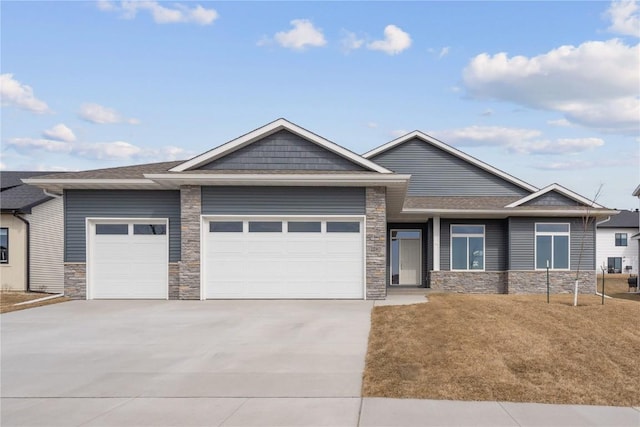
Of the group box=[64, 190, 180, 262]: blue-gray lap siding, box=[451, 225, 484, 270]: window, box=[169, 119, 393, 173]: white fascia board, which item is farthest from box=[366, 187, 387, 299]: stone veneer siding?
box=[451, 225, 484, 270]: window

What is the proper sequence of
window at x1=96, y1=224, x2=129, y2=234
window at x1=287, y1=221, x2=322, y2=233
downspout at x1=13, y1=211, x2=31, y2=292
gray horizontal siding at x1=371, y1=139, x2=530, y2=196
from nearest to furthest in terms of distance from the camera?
window at x1=287, y1=221, x2=322, y2=233, window at x1=96, y1=224, x2=129, y2=234, downspout at x1=13, y1=211, x2=31, y2=292, gray horizontal siding at x1=371, y1=139, x2=530, y2=196

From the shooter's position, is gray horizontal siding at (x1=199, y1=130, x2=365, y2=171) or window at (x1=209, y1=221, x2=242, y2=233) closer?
window at (x1=209, y1=221, x2=242, y2=233)

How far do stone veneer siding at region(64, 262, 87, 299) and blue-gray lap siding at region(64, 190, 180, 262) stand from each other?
7.8 inches

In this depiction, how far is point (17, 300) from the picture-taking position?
18.5 m

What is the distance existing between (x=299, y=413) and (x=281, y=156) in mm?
11647

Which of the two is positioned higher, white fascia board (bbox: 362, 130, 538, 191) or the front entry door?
white fascia board (bbox: 362, 130, 538, 191)

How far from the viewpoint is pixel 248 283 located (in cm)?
1703

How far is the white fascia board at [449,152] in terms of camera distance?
24.8 metres

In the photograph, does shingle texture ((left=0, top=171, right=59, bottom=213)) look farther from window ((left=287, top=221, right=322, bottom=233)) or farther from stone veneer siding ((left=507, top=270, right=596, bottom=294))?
stone veneer siding ((left=507, top=270, right=596, bottom=294))

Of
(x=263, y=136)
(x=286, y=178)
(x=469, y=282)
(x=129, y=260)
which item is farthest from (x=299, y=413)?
(x=469, y=282)

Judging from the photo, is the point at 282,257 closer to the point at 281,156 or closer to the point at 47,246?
the point at 281,156

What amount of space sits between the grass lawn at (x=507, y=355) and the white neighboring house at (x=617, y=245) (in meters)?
40.9

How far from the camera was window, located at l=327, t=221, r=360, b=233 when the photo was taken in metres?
17.0

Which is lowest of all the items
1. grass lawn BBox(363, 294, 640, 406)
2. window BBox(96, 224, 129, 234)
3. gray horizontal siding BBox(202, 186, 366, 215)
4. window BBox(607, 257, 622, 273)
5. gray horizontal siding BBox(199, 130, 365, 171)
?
window BBox(607, 257, 622, 273)
